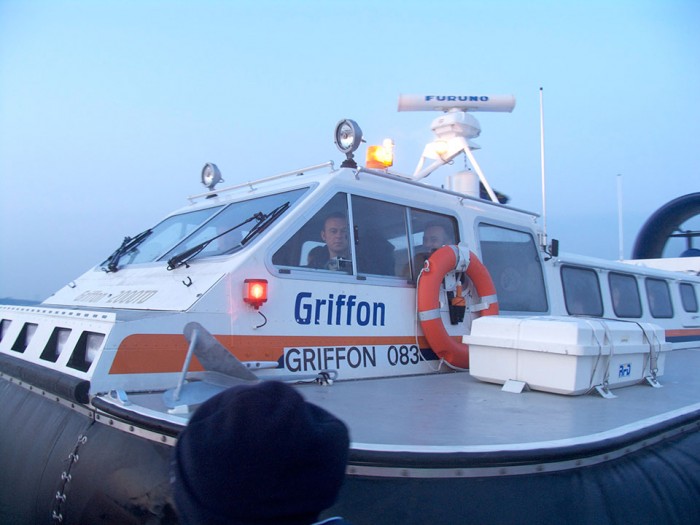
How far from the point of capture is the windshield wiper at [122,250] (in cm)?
404

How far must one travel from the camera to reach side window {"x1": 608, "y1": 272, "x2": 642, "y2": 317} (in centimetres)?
595

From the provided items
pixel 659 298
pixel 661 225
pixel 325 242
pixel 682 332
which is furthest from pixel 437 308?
pixel 661 225

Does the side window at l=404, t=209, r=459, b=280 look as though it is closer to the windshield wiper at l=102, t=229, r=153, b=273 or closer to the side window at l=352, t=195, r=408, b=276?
the side window at l=352, t=195, r=408, b=276

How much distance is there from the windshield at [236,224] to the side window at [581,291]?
9.04ft

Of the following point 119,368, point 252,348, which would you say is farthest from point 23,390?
point 252,348

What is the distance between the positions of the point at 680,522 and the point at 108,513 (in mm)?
2071

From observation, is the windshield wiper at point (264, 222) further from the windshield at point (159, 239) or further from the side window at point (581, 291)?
the side window at point (581, 291)

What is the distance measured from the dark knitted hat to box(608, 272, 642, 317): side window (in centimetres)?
562

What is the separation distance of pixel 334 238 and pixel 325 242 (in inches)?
2.4

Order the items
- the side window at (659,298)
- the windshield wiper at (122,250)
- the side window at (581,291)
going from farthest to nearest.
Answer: the side window at (659,298) < the side window at (581,291) < the windshield wiper at (122,250)

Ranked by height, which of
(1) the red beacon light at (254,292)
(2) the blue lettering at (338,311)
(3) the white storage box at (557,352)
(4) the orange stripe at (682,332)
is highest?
(1) the red beacon light at (254,292)

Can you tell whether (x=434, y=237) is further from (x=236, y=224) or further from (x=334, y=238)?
(x=236, y=224)

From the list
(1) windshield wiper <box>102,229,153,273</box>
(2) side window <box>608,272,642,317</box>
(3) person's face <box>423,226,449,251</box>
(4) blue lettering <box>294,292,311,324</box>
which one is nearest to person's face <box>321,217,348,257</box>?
(4) blue lettering <box>294,292,311,324</box>

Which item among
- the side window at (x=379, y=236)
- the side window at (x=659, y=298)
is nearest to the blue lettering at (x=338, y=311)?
the side window at (x=379, y=236)
